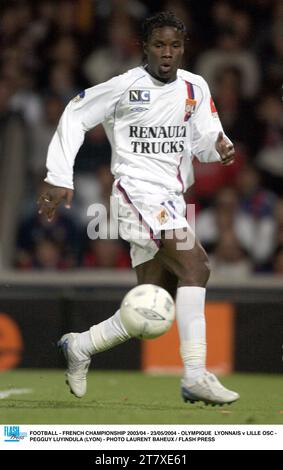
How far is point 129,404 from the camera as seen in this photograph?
7277 millimetres

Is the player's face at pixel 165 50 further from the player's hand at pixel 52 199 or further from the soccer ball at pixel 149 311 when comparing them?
the soccer ball at pixel 149 311

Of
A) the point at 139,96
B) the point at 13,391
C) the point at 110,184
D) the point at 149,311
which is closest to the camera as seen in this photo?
the point at 149,311

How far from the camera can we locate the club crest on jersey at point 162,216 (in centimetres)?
689

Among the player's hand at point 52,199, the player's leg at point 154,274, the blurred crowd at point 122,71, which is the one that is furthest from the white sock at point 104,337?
the blurred crowd at point 122,71

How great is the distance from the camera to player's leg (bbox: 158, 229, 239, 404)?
21.9ft

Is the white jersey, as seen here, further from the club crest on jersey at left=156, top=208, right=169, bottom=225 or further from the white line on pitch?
the white line on pitch

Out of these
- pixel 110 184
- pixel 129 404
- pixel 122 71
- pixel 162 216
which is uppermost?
pixel 122 71

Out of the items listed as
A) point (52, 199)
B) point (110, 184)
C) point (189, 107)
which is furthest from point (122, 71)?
point (52, 199)

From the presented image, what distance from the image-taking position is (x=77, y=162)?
37.1ft

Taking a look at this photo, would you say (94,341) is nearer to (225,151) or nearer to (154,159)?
(154,159)

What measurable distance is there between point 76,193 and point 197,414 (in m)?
4.82

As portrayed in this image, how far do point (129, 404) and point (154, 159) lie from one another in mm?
1475

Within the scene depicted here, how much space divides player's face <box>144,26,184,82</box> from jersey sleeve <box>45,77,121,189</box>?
0.26 metres

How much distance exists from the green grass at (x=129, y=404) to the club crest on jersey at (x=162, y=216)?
1.07m
